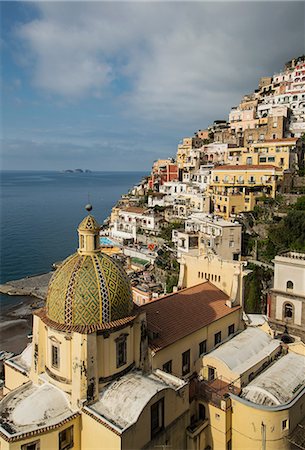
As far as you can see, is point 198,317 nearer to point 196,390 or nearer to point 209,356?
point 209,356

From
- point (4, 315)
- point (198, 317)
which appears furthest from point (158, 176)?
point (198, 317)

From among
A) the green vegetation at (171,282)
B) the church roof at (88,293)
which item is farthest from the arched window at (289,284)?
the green vegetation at (171,282)

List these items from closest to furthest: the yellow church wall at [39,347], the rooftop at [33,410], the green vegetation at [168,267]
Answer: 1. the rooftop at [33,410]
2. the yellow church wall at [39,347]
3. the green vegetation at [168,267]

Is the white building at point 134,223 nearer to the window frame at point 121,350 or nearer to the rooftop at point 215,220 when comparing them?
the rooftop at point 215,220

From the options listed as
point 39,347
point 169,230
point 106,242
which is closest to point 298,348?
point 39,347

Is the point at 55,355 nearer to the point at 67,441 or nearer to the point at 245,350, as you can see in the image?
the point at 67,441

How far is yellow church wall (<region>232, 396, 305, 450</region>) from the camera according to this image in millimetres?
12672

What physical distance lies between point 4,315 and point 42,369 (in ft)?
98.5

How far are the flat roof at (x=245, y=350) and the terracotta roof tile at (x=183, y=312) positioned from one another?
1.25m

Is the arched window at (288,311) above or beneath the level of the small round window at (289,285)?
beneath

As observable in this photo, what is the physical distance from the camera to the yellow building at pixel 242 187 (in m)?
44.1

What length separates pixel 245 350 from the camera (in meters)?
16.0

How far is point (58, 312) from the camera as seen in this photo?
12.1 meters

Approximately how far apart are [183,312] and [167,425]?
16.0 ft
